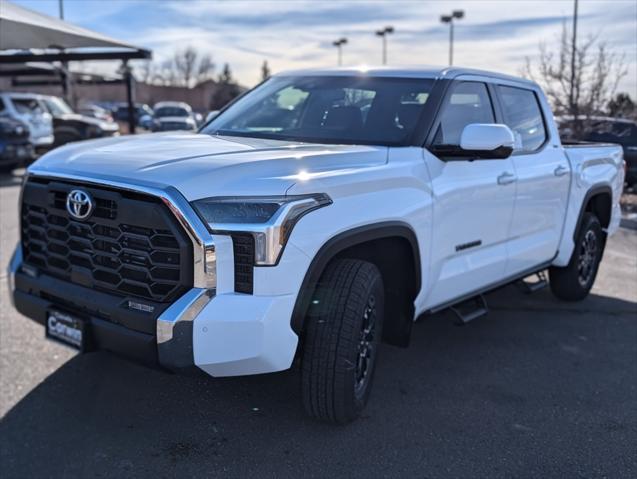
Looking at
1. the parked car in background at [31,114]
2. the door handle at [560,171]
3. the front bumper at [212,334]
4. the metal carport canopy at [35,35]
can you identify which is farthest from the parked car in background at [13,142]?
the front bumper at [212,334]

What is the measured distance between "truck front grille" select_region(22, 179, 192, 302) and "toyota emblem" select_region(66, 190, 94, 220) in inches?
1.0

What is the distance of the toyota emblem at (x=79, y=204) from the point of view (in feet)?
10.1

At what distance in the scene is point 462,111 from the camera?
169 inches

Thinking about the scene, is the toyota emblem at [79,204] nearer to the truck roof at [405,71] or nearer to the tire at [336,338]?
the tire at [336,338]

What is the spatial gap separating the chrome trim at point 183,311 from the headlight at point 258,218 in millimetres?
262

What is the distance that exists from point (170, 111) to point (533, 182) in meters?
32.3

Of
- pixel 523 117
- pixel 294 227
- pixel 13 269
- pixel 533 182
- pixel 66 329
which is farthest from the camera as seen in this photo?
pixel 523 117

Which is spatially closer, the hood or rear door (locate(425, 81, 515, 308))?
the hood

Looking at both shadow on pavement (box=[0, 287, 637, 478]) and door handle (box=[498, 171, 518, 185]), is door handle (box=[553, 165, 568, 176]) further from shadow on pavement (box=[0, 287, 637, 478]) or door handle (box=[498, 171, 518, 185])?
shadow on pavement (box=[0, 287, 637, 478])

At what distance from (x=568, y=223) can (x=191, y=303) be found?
363 cm

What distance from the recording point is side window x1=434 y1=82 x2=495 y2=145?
13.4 feet

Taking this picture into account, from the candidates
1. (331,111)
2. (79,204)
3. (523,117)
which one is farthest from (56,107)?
(79,204)

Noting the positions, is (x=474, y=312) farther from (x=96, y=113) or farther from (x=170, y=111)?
(x=170, y=111)

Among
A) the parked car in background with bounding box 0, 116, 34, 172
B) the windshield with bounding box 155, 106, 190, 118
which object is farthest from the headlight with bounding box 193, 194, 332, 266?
the windshield with bounding box 155, 106, 190, 118
